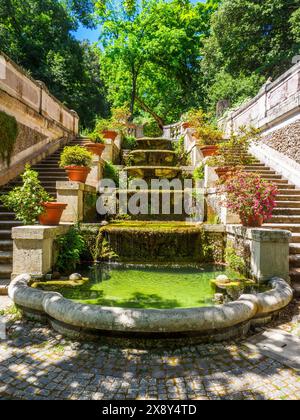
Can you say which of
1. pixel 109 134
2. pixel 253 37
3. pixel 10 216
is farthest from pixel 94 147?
pixel 253 37

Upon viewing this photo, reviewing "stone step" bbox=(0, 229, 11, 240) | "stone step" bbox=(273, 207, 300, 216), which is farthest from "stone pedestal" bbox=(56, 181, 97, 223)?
"stone step" bbox=(273, 207, 300, 216)

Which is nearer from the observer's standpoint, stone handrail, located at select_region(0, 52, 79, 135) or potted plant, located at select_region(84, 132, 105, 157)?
stone handrail, located at select_region(0, 52, 79, 135)

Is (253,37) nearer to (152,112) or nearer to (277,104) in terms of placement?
(152,112)

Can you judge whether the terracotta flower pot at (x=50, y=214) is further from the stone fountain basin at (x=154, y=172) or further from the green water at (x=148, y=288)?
the stone fountain basin at (x=154, y=172)

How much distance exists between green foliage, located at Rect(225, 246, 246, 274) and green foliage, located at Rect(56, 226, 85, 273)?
3.14 metres

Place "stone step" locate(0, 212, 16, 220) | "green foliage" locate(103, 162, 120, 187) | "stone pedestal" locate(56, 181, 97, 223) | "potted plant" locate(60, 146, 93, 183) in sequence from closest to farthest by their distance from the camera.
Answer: "stone pedestal" locate(56, 181, 97, 223), "stone step" locate(0, 212, 16, 220), "potted plant" locate(60, 146, 93, 183), "green foliage" locate(103, 162, 120, 187)

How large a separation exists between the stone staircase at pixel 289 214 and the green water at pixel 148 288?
3.42 feet

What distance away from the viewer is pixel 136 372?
256 cm

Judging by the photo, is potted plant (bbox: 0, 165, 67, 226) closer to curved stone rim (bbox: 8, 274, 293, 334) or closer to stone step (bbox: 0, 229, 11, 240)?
stone step (bbox: 0, 229, 11, 240)

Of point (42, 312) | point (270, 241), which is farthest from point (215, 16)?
point (42, 312)

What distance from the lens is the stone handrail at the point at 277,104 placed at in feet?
29.8

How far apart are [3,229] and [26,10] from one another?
75.8 feet

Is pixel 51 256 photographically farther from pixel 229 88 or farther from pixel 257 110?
pixel 229 88

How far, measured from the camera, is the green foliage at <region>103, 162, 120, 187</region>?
9.79 m
